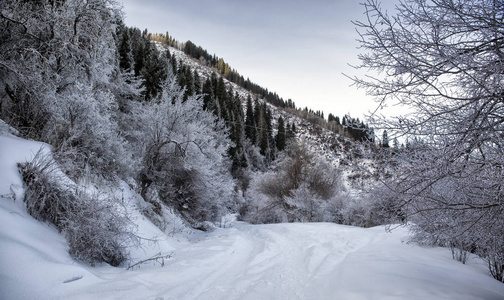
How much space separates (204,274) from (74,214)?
228 centimetres

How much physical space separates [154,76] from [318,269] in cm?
2890

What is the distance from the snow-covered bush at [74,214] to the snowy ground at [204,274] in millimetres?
145

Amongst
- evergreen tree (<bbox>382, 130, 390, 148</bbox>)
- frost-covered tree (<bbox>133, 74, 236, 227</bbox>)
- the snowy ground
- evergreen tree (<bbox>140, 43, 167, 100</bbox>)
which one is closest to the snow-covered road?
the snowy ground

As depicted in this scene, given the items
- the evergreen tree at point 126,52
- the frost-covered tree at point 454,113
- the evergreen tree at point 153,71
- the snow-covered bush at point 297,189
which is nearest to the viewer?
A: the frost-covered tree at point 454,113

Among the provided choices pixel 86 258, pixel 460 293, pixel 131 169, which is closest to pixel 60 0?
pixel 131 169

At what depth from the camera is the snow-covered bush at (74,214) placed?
11.1 feet

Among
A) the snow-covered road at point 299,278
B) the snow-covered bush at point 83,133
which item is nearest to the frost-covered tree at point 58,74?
the snow-covered bush at point 83,133

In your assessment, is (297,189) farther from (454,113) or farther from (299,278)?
(454,113)

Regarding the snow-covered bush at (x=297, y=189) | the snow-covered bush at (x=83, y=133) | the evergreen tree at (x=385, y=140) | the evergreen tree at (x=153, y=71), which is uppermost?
the evergreen tree at (x=153, y=71)

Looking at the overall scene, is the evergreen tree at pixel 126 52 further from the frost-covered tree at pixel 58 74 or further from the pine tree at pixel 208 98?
the frost-covered tree at pixel 58 74

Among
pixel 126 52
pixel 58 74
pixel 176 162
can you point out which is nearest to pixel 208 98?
pixel 126 52

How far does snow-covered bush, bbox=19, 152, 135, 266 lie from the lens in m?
3.39

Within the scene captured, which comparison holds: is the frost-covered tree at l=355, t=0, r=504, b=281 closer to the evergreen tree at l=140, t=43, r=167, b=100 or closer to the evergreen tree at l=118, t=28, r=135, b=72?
the evergreen tree at l=140, t=43, r=167, b=100

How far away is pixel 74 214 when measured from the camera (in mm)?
3541
